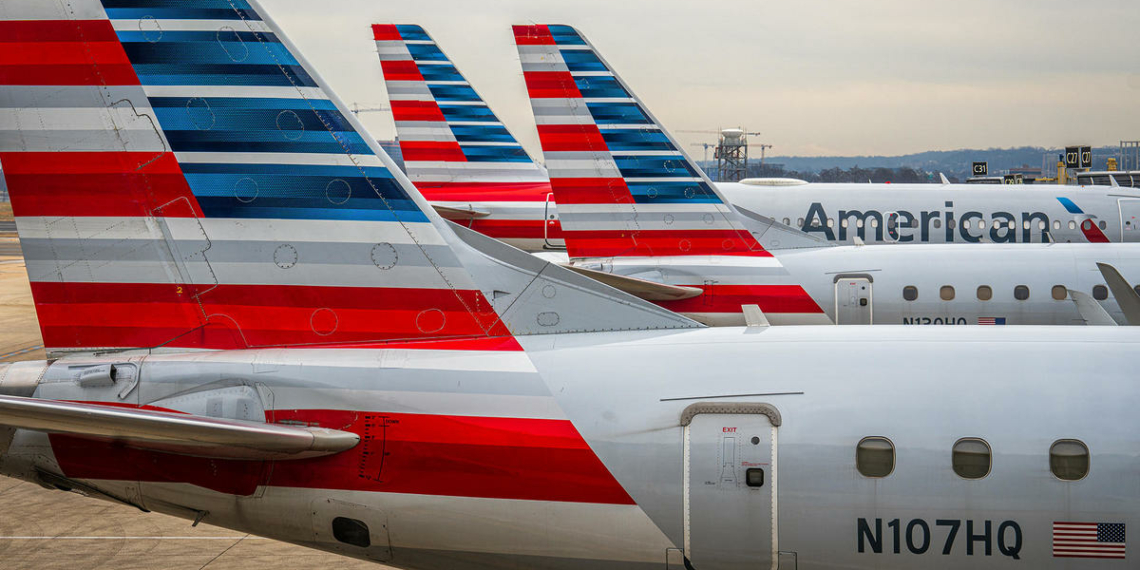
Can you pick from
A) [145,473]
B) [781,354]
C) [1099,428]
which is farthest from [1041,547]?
[145,473]

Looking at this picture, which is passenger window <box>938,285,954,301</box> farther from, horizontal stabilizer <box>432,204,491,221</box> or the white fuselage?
horizontal stabilizer <box>432,204,491,221</box>

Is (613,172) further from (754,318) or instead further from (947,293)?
(754,318)

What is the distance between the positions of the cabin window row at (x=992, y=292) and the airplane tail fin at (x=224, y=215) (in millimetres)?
10595

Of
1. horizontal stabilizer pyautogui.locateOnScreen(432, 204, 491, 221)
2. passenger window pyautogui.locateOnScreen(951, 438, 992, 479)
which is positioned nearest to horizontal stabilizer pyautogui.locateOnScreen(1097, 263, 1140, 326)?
passenger window pyautogui.locateOnScreen(951, 438, 992, 479)

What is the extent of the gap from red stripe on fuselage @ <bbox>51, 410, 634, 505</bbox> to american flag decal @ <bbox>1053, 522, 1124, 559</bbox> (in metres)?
2.78

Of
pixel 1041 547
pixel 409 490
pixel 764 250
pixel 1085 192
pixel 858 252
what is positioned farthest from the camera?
pixel 1085 192

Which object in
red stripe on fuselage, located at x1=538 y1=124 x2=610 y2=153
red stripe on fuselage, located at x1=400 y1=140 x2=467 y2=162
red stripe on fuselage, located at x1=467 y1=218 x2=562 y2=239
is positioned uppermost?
red stripe on fuselage, located at x1=400 y1=140 x2=467 y2=162

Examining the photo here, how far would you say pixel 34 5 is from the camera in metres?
6.84

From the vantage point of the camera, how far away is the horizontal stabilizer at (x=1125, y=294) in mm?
8867

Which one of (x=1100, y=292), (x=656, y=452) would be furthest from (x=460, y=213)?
(x=656, y=452)

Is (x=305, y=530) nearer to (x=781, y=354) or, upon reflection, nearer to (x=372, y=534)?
(x=372, y=534)

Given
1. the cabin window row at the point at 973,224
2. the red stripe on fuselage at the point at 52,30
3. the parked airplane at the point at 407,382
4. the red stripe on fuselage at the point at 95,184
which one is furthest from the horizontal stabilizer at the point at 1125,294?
the cabin window row at the point at 973,224

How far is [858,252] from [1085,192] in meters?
10.2

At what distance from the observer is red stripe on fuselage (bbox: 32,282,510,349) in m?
7.07
